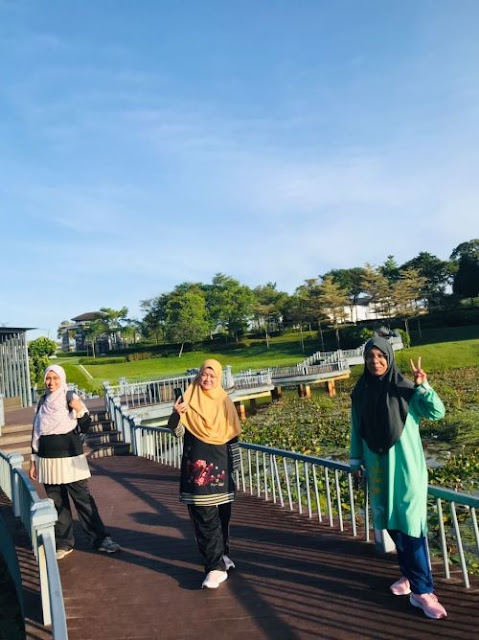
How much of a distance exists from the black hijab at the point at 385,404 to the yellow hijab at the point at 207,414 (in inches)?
44.4

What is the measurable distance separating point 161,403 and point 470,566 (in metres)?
12.0

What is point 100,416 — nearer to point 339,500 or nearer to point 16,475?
point 16,475

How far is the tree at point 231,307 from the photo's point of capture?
208 ft

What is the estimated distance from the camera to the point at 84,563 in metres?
4.43

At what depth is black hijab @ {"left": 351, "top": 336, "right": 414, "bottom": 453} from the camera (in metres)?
3.15

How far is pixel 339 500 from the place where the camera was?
165 inches

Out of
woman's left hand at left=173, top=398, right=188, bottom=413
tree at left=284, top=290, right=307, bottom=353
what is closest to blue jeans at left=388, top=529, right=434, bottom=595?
woman's left hand at left=173, top=398, right=188, bottom=413

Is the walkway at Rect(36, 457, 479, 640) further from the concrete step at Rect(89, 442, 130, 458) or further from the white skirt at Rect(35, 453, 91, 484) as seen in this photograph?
the concrete step at Rect(89, 442, 130, 458)

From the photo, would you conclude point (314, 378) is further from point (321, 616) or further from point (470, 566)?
point (321, 616)

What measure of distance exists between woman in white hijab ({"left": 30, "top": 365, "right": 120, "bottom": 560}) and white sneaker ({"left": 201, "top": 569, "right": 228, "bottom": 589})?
4.29 feet

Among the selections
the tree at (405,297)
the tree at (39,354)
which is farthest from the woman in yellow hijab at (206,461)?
the tree at (405,297)

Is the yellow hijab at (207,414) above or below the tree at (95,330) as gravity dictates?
below

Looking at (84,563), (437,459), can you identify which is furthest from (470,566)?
(437,459)

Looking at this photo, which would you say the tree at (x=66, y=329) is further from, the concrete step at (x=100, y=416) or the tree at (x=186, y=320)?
the concrete step at (x=100, y=416)
